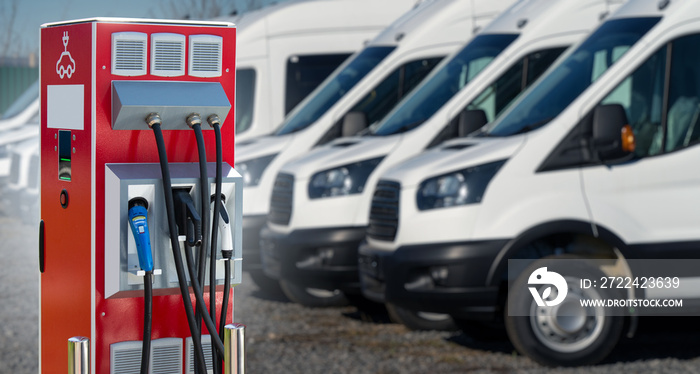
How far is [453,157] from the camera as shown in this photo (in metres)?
7.32

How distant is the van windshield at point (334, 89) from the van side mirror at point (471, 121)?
1823 mm

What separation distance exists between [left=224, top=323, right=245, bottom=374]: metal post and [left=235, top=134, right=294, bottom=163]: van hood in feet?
21.1

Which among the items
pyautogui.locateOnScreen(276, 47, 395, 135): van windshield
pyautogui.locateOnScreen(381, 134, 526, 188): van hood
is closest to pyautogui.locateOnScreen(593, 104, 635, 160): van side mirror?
pyautogui.locateOnScreen(381, 134, 526, 188): van hood

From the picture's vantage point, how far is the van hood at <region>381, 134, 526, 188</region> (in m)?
7.14

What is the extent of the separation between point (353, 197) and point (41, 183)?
15.8ft

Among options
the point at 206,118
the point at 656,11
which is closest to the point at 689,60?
the point at 656,11

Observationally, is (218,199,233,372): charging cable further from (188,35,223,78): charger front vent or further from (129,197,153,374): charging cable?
(188,35,223,78): charger front vent

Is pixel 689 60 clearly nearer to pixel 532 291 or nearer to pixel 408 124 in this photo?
pixel 532 291

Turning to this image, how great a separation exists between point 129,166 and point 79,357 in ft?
1.96

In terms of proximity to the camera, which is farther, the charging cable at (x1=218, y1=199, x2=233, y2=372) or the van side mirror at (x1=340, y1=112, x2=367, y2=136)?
the van side mirror at (x1=340, y1=112, x2=367, y2=136)

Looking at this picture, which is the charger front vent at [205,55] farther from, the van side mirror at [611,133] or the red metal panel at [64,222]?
the van side mirror at [611,133]

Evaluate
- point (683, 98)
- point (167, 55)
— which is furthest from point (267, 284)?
point (167, 55)

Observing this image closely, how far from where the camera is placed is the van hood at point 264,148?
32.9 ft

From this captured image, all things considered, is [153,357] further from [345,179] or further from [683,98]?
[345,179]
